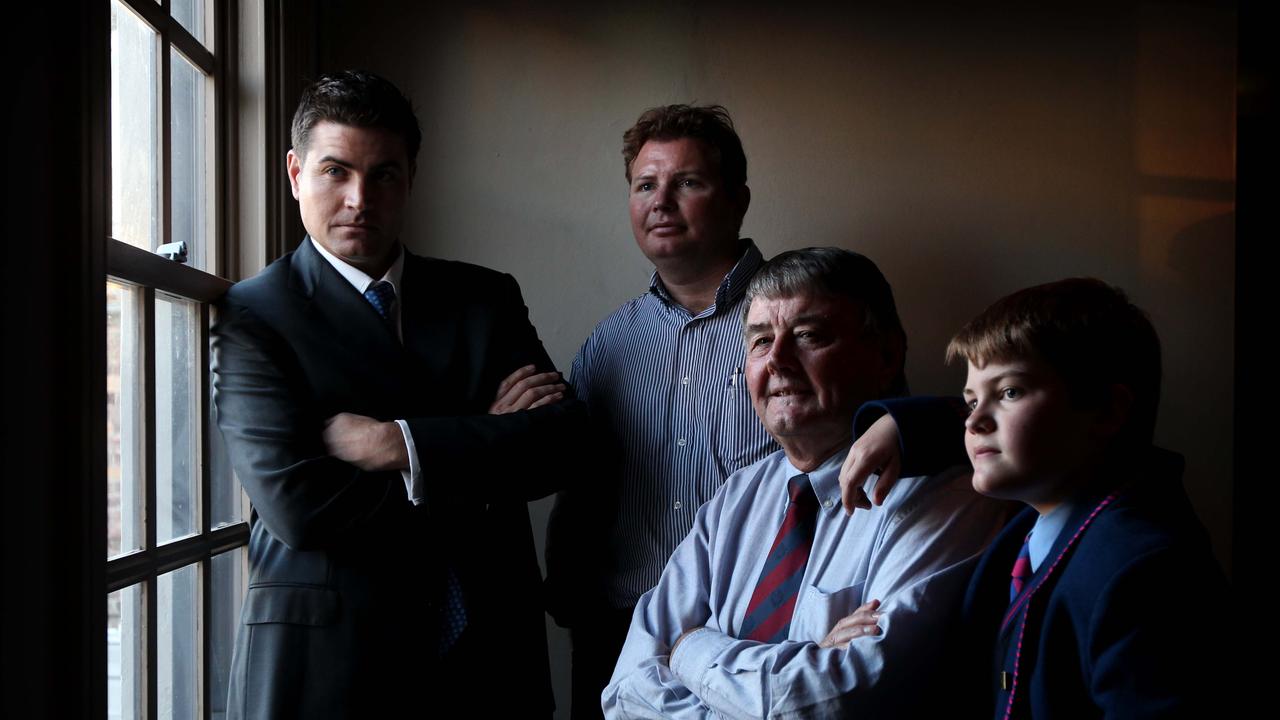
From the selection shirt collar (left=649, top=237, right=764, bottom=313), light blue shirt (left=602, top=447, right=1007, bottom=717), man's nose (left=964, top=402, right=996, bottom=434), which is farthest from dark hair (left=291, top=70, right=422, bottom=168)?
man's nose (left=964, top=402, right=996, bottom=434)

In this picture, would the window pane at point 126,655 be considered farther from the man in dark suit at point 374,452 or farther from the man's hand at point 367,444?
the man's hand at point 367,444

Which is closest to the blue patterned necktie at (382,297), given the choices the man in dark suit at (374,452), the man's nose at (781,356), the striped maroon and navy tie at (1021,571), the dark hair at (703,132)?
the man in dark suit at (374,452)

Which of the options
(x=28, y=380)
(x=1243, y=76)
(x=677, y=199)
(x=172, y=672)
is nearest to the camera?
(x=28, y=380)

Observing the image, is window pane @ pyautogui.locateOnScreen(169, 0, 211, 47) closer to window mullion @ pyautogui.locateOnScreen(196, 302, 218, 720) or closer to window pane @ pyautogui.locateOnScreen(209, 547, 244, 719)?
window mullion @ pyautogui.locateOnScreen(196, 302, 218, 720)

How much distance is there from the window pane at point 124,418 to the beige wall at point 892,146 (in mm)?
1202

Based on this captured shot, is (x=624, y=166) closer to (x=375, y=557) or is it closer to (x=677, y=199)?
(x=677, y=199)

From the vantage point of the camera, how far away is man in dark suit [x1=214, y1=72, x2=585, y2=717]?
1.79 meters

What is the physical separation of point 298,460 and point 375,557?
21cm

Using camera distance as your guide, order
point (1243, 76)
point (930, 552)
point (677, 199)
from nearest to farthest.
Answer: point (930, 552) < point (677, 199) < point (1243, 76)

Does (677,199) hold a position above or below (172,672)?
above

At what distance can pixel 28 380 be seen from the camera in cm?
135

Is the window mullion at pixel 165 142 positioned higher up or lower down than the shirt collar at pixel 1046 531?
higher up

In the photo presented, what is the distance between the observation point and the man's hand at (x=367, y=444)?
182 centimetres

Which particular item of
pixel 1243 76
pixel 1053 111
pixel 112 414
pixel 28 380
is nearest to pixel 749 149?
pixel 1053 111
